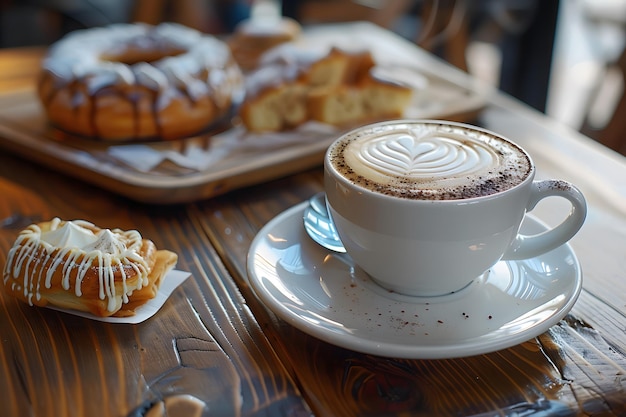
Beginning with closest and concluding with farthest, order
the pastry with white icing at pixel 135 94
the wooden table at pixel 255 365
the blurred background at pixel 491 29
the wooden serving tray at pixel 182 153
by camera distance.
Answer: the wooden table at pixel 255 365, the wooden serving tray at pixel 182 153, the pastry with white icing at pixel 135 94, the blurred background at pixel 491 29

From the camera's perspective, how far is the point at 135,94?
1.02 meters

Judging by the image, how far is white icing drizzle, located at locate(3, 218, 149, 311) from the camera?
0.60 meters

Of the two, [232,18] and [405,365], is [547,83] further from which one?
[405,365]

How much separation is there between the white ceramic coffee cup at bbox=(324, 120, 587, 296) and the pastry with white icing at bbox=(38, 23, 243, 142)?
18.2 inches

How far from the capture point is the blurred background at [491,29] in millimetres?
2162

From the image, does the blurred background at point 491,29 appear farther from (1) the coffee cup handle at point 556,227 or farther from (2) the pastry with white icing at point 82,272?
(2) the pastry with white icing at point 82,272

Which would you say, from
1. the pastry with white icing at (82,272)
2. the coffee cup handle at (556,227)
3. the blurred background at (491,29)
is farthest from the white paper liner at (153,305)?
the blurred background at (491,29)

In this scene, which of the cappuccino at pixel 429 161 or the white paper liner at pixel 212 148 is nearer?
the cappuccino at pixel 429 161

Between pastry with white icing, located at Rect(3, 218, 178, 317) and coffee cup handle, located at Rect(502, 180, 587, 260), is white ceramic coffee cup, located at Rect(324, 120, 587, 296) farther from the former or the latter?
pastry with white icing, located at Rect(3, 218, 178, 317)

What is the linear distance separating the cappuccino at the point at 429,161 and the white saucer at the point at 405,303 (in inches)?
4.3

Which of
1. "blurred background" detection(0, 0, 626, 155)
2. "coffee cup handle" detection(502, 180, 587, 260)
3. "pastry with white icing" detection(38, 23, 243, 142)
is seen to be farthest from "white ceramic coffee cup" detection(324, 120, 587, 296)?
"blurred background" detection(0, 0, 626, 155)

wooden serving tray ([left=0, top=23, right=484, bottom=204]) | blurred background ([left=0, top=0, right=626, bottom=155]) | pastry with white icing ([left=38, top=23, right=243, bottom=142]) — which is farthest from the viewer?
blurred background ([left=0, top=0, right=626, bottom=155])

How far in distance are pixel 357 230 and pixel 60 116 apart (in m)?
0.65

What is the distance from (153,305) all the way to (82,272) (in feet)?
0.25
